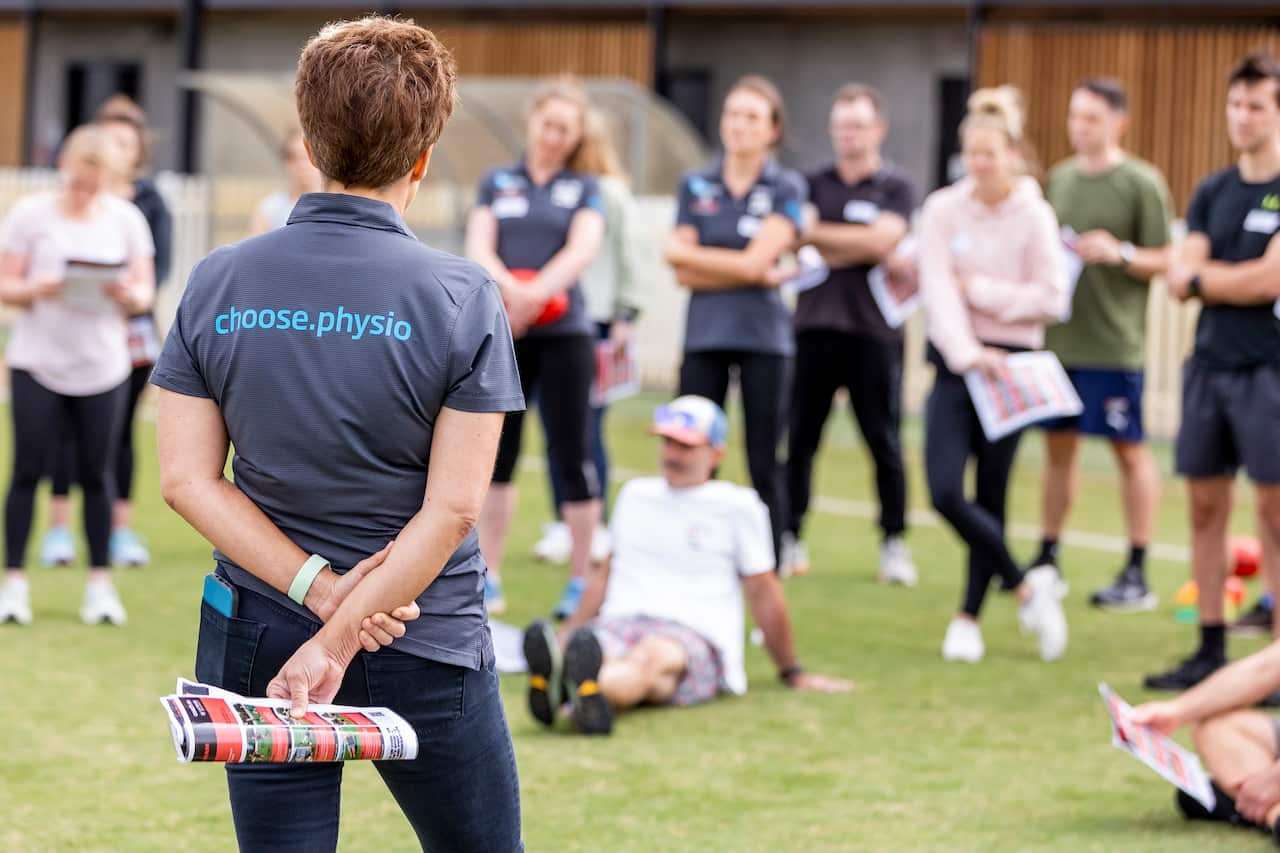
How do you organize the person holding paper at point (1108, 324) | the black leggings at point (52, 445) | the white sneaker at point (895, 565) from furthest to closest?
the white sneaker at point (895, 565) < the person holding paper at point (1108, 324) < the black leggings at point (52, 445)

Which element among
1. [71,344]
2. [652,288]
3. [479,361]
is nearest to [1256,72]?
[479,361]

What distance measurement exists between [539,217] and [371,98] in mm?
4964

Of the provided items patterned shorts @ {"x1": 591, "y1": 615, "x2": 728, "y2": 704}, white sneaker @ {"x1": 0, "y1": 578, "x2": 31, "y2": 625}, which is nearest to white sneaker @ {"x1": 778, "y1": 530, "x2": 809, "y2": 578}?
patterned shorts @ {"x1": 591, "y1": 615, "x2": 728, "y2": 704}

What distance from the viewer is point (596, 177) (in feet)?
25.5

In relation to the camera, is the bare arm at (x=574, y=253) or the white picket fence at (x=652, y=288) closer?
the bare arm at (x=574, y=253)

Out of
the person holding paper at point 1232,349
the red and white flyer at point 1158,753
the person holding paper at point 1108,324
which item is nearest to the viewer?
the red and white flyer at point 1158,753

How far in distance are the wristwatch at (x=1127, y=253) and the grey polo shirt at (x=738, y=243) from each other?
147 cm

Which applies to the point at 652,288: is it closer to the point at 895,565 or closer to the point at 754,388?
the point at 895,565

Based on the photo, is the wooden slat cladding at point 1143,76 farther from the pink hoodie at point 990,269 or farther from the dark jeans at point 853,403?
the pink hoodie at point 990,269

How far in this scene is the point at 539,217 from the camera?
7492 millimetres

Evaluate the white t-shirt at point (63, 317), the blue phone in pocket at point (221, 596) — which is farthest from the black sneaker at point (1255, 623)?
the blue phone in pocket at point (221, 596)

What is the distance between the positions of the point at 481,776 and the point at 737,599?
3613 millimetres

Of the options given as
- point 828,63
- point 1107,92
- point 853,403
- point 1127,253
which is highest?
point 828,63

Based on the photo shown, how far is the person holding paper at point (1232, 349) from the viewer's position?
6.34 m
